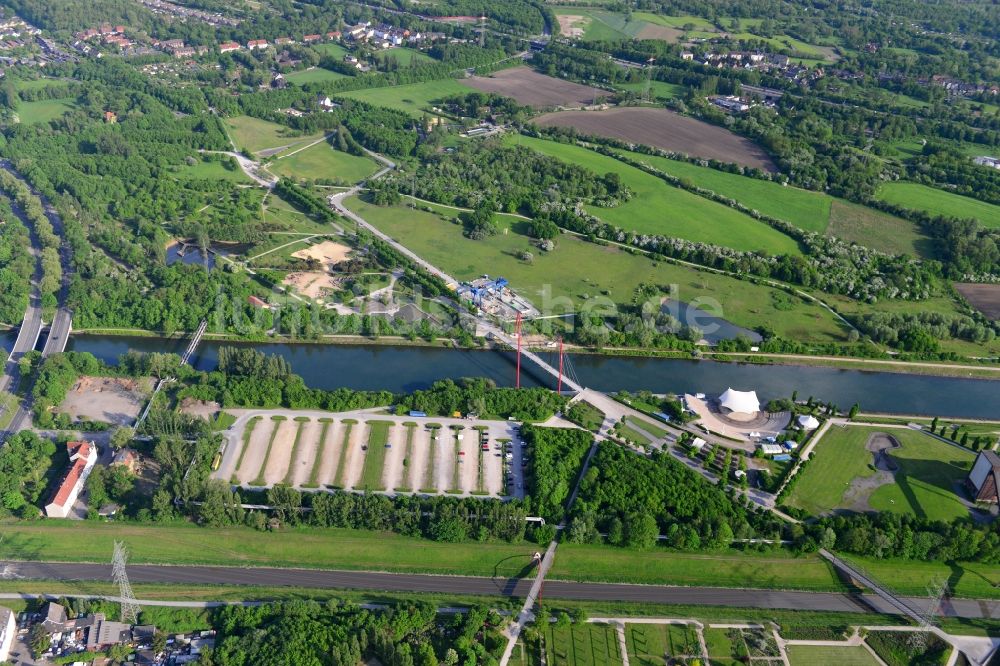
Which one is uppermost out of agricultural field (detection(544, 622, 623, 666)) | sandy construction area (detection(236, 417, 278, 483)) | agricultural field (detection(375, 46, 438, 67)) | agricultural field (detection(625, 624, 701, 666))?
agricultural field (detection(375, 46, 438, 67))

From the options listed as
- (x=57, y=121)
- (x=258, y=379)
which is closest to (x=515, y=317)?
(x=258, y=379)

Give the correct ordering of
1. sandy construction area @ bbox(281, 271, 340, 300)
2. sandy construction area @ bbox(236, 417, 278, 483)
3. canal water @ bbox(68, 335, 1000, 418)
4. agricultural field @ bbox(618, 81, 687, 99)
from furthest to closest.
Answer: agricultural field @ bbox(618, 81, 687, 99) → sandy construction area @ bbox(281, 271, 340, 300) → canal water @ bbox(68, 335, 1000, 418) → sandy construction area @ bbox(236, 417, 278, 483)

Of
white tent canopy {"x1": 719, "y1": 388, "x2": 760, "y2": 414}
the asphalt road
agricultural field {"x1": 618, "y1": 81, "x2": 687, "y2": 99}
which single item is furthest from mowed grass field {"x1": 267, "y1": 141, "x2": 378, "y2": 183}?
the asphalt road

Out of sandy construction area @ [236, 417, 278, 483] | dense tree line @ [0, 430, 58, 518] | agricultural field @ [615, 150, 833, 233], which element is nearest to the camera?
dense tree line @ [0, 430, 58, 518]

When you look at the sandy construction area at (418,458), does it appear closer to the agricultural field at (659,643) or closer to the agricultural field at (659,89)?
the agricultural field at (659,643)

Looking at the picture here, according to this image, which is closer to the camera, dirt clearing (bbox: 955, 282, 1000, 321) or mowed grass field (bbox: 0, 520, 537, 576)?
mowed grass field (bbox: 0, 520, 537, 576)

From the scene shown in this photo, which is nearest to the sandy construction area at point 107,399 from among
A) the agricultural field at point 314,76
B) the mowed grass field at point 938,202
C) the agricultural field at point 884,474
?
the agricultural field at point 884,474

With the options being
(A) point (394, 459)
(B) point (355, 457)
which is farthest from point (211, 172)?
(A) point (394, 459)

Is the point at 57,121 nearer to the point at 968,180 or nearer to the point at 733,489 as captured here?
the point at 733,489

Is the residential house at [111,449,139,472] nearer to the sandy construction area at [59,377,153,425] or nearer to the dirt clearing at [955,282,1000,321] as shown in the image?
the sandy construction area at [59,377,153,425]
